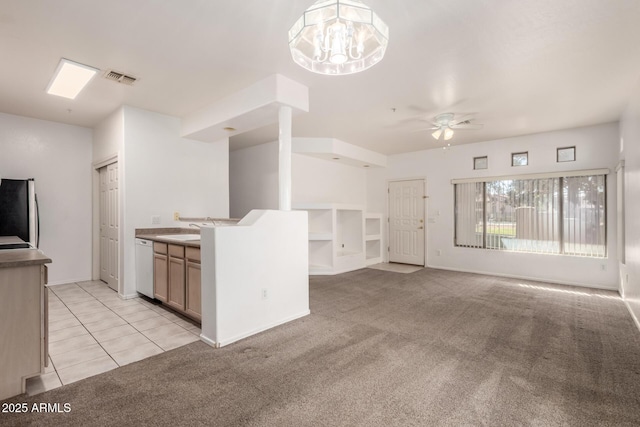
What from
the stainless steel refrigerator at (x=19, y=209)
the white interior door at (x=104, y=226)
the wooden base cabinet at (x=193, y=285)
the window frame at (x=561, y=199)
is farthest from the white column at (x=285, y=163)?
the window frame at (x=561, y=199)

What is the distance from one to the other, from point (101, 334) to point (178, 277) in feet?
2.78

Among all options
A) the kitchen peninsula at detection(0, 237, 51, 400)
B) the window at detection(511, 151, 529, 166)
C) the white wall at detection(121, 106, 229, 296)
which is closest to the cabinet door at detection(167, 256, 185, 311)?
the white wall at detection(121, 106, 229, 296)

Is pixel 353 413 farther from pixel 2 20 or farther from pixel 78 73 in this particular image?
pixel 78 73

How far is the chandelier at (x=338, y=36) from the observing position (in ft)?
5.98

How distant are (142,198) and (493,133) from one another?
19.7 feet

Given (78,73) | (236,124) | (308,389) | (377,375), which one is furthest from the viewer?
(236,124)

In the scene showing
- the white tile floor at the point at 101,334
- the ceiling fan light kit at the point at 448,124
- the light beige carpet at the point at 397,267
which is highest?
the ceiling fan light kit at the point at 448,124

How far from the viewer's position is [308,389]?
2057 mm

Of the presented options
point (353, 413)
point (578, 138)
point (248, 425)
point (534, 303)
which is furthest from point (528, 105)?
point (248, 425)

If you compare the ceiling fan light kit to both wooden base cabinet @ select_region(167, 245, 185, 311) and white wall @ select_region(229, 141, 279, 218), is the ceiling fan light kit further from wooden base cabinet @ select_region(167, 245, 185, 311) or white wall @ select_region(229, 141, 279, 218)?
wooden base cabinet @ select_region(167, 245, 185, 311)

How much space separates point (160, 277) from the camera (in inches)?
148

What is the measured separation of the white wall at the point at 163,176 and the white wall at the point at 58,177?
1.70 m

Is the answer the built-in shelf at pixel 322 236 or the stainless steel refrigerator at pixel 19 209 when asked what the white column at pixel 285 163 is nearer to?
the built-in shelf at pixel 322 236

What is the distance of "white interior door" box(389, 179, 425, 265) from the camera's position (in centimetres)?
707
